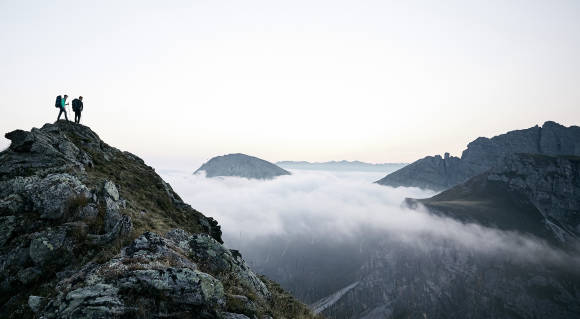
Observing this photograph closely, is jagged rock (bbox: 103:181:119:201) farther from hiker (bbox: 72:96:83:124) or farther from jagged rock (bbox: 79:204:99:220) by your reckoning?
hiker (bbox: 72:96:83:124)

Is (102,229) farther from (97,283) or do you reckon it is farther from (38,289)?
(97,283)

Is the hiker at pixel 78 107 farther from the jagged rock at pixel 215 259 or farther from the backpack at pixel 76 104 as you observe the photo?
the jagged rock at pixel 215 259

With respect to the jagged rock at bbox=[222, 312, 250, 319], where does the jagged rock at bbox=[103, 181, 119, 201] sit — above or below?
above

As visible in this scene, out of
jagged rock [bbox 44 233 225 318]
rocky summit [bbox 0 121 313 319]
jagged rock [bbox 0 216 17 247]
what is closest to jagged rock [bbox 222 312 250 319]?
rocky summit [bbox 0 121 313 319]

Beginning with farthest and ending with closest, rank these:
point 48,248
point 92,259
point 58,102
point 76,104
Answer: point 76,104
point 58,102
point 48,248
point 92,259

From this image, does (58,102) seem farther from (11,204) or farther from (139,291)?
(139,291)

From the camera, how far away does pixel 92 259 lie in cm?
1480

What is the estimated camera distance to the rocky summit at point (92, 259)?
11547 mm

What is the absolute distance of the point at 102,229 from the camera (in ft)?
58.2

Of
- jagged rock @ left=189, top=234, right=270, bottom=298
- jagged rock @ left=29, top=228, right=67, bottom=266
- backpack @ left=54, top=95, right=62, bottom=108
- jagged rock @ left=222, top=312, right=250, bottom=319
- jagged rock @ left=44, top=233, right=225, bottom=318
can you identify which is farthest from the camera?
backpack @ left=54, top=95, right=62, bottom=108

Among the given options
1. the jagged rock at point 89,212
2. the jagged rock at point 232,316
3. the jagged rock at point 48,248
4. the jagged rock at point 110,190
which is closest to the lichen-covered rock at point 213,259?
the jagged rock at point 232,316

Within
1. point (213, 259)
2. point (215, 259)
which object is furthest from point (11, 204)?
point (215, 259)

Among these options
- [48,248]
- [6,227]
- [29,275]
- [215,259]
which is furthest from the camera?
[215,259]

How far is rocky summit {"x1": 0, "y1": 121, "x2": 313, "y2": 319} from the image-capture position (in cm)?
1155
